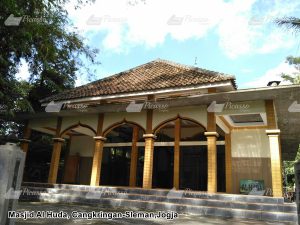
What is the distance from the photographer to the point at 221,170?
41.8 feet

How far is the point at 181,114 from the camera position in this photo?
10.9 m

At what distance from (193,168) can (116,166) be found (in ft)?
14.8

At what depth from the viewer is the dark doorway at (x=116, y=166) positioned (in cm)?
1523

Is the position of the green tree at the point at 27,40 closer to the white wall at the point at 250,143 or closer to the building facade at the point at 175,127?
the building facade at the point at 175,127

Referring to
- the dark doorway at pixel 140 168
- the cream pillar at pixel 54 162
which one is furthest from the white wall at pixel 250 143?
the cream pillar at pixel 54 162

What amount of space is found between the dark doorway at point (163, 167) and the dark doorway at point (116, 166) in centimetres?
164

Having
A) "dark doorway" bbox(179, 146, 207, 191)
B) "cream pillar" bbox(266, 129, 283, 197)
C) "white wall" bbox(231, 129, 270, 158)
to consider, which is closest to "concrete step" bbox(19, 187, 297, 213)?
"cream pillar" bbox(266, 129, 283, 197)

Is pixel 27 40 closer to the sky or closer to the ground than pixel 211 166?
closer to the sky

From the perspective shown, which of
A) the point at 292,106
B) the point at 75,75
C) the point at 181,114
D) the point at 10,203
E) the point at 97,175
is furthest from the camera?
the point at 75,75

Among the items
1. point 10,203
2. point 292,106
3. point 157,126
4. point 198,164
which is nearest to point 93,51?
point 157,126

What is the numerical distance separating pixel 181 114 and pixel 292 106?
4019 millimetres

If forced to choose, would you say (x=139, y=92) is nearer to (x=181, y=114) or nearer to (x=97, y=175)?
(x=181, y=114)

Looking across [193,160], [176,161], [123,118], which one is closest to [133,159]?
[123,118]

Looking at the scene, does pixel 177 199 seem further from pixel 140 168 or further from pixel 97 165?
pixel 140 168
